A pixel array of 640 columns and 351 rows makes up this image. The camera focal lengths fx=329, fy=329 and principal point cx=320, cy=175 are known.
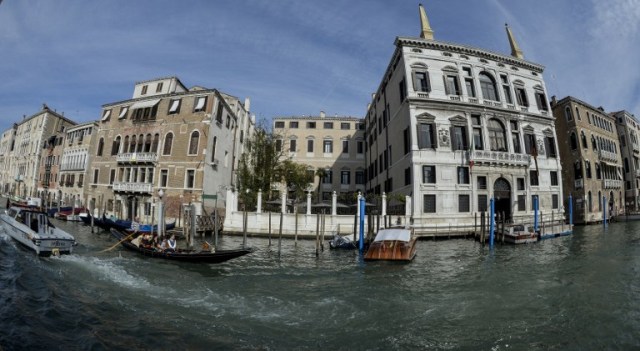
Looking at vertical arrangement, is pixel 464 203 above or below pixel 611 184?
Answer: below

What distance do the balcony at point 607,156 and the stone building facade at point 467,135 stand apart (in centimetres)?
1388

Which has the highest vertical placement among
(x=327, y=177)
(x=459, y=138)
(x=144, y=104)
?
(x=144, y=104)

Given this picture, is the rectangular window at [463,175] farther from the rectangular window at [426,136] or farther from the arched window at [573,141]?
the arched window at [573,141]

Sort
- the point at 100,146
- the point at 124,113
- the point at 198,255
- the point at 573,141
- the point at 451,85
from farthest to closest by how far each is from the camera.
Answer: the point at 573,141, the point at 100,146, the point at 124,113, the point at 451,85, the point at 198,255

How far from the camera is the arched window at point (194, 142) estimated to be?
87.1ft

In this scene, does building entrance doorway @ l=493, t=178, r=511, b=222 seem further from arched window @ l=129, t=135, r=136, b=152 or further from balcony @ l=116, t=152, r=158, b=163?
arched window @ l=129, t=135, r=136, b=152

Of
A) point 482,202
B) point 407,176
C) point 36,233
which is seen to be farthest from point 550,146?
point 36,233

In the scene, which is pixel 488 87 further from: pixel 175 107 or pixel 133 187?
pixel 133 187

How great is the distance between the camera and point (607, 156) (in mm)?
36688

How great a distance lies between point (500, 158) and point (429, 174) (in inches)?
230

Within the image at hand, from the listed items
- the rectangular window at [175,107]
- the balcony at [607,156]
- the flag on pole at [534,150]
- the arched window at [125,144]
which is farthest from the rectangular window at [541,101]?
the arched window at [125,144]

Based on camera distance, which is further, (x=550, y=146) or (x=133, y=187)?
(x=133, y=187)

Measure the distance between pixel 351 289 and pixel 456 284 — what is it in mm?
3372

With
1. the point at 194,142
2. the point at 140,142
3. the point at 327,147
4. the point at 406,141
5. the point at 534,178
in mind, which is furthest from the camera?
the point at 327,147
